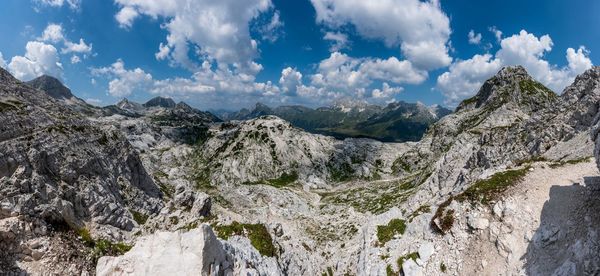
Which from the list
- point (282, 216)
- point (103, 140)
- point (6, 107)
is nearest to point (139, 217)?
point (103, 140)

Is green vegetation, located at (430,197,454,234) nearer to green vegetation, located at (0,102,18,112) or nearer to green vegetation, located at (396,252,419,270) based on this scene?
green vegetation, located at (396,252,419,270)

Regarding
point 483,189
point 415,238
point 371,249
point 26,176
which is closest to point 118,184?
point 26,176

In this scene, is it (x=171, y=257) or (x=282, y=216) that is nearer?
(x=171, y=257)

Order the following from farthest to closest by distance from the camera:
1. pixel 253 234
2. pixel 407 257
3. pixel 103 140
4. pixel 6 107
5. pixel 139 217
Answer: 1. pixel 103 140
2. pixel 139 217
3. pixel 6 107
4. pixel 253 234
5. pixel 407 257

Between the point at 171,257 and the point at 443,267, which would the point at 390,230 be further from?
the point at 171,257

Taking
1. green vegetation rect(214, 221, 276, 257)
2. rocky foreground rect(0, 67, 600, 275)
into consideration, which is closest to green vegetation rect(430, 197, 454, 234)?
rocky foreground rect(0, 67, 600, 275)

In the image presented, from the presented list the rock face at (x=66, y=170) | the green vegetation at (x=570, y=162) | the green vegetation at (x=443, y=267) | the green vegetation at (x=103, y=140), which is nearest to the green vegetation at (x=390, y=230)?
the green vegetation at (x=443, y=267)

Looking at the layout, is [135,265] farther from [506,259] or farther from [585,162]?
[585,162]
